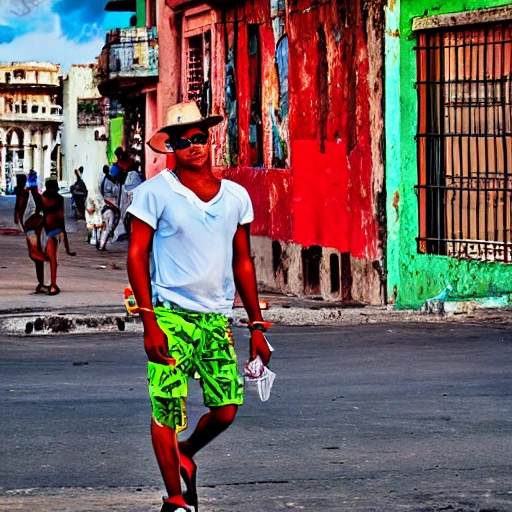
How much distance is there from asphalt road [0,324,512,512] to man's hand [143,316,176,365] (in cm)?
70

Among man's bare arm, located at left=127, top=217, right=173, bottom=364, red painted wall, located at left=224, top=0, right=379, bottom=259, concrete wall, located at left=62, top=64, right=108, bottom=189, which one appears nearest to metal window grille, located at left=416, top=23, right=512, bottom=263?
red painted wall, located at left=224, top=0, right=379, bottom=259

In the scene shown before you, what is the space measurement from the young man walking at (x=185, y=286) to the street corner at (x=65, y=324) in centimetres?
767

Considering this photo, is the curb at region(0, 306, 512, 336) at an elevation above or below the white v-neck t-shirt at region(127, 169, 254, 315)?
below

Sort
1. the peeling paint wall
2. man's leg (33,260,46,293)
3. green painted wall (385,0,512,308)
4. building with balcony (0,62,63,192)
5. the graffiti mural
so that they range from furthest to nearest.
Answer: building with balcony (0,62,63,192)
the graffiti mural
man's leg (33,260,46,293)
the peeling paint wall
green painted wall (385,0,512,308)

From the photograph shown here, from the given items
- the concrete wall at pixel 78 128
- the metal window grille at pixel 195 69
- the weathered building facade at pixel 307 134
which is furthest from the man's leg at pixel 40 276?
the concrete wall at pixel 78 128

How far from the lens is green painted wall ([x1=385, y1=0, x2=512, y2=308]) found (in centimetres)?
1519

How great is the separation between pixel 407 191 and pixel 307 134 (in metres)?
2.24

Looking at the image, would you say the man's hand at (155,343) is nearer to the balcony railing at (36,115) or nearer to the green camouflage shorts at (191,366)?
the green camouflage shorts at (191,366)

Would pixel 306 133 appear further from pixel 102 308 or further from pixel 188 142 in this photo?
pixel 188 142

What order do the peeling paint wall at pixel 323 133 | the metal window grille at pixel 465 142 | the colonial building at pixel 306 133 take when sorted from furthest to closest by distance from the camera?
1. the colonial building at pixel 306 133
2. the peeling paint wall at pixel 323 133
3. the metal window grille at pixel 465 142

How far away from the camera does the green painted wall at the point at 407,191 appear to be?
598 inches

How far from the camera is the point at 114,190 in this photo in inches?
1082

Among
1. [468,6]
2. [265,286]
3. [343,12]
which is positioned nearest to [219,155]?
[265,286]

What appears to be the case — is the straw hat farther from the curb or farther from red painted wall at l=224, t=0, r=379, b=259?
red painted wall at l=224, t=0, r=379, b=259
